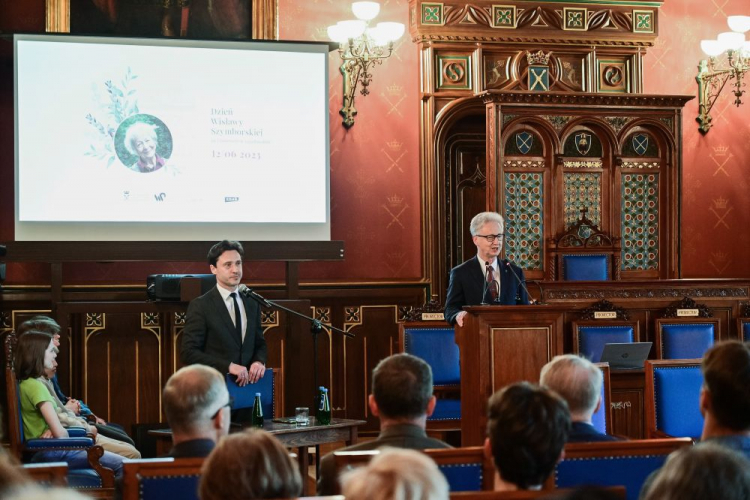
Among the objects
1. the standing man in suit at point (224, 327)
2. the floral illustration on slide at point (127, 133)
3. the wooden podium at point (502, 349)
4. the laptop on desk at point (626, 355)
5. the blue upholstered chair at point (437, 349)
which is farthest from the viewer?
the floral illustration on slide at point (127, 133)

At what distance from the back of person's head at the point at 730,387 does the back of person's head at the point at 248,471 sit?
1468 mm

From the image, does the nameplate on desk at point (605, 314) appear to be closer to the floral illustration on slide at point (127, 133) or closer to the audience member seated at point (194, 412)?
the floral illustration on slide at point (127, 133)

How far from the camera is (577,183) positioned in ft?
28.8

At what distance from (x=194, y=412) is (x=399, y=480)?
153 centimetres

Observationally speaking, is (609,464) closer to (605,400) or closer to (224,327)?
(605,400)

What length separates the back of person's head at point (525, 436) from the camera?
246cm

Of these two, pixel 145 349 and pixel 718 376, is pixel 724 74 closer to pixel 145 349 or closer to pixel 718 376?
pixel 145 349

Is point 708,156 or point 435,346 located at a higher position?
point 708,156

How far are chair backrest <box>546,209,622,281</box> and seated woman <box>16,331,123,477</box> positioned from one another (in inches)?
176

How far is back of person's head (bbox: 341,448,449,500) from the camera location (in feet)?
5.32

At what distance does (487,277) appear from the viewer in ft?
18.5

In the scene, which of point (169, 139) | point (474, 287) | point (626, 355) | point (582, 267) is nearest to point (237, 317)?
point (474, 287)

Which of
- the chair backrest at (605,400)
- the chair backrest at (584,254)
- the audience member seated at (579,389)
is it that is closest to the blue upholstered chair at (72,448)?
the chair backrest at (605,400)

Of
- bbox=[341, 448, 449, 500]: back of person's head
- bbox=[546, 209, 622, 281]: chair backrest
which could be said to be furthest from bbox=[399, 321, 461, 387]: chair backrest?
bbox=[341, 448, 449, 500]: back of person's head
